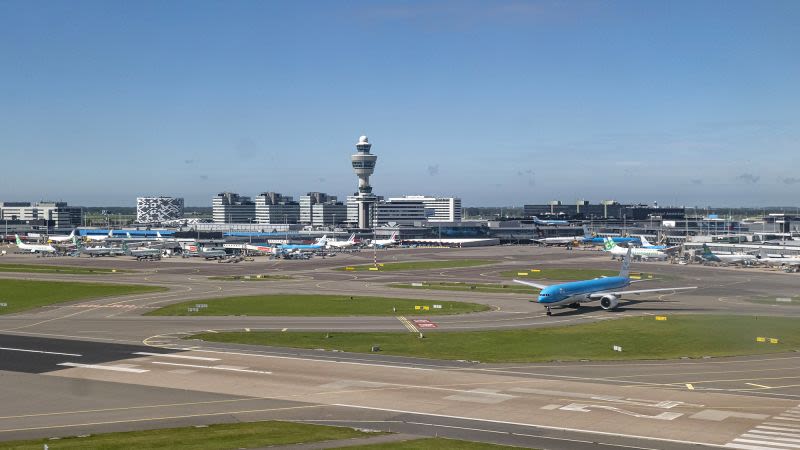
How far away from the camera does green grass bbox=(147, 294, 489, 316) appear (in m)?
104

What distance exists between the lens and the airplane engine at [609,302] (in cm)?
10194

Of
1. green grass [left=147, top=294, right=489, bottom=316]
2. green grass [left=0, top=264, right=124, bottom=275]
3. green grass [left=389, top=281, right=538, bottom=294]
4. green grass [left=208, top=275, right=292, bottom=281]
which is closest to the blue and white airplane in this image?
green grass [left=147, top=294, right=489, bottom=316]

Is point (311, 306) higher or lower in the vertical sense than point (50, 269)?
lower

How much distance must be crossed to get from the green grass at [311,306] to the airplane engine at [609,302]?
55.9ft

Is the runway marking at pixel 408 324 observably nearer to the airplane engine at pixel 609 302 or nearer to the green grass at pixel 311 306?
the green grass at pixel 311 306

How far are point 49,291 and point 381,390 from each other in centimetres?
9690

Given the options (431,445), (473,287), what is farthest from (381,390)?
(473,287)

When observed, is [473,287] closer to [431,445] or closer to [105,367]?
Result: [105,367]

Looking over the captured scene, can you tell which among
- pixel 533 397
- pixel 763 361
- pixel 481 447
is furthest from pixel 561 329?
pixel 481 447

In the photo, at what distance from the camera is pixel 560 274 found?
166 meters

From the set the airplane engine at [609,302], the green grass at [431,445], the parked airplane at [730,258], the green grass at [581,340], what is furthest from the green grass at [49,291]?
the parked airplane at [730,258]

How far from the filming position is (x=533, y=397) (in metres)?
54.7

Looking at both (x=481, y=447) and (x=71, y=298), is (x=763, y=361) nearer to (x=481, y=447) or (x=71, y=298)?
(x=481, y=447)

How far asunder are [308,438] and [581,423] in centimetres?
1791
